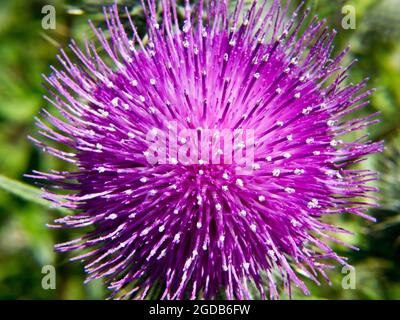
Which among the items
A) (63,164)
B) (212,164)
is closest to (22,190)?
(212,164)

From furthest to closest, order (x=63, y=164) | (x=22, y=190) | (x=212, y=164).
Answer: (x=63, y=164), (x=22, y=190), (x=212, y=164)

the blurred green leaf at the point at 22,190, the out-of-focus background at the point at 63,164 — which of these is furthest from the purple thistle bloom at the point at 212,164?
the out-of-focus background at the point at 63,164

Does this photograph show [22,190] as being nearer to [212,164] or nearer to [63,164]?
[212,164]

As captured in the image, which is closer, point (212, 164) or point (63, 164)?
point (212, 164)
